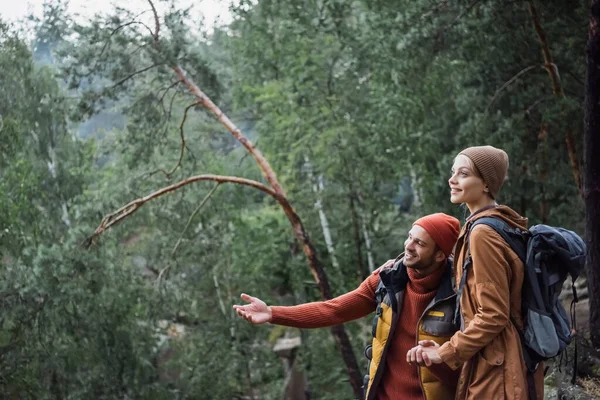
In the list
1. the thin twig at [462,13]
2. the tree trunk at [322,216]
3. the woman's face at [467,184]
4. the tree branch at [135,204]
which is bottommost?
the tree trunk at [322,216]

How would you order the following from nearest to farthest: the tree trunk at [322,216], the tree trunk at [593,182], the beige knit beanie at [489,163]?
1. the beige knit beanie at [489,163]
2. the tree trunk at [593,182]
3. the tree trunk at [322,216]

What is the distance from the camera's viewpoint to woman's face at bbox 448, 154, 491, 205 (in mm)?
2445

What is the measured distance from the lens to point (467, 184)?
8.04ft

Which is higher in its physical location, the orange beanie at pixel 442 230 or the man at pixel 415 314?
the orange beanie at pixel 442 230

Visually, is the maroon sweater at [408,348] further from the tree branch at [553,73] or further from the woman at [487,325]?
the tree branch at [553,73]

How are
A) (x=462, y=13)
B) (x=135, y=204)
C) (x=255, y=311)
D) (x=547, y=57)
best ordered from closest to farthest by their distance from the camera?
(x=255, y=311) < (x=462, y=13) < (x=547, y=57) < (x=135, y=204)

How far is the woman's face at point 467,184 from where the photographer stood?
2445mm

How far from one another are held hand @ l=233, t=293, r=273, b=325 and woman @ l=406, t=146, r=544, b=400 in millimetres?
645

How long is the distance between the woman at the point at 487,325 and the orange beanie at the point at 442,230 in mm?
95

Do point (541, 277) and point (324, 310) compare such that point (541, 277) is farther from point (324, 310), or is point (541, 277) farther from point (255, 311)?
point (255, 311)

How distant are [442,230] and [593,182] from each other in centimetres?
442

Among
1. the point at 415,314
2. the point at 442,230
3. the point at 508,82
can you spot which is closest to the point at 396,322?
the point at 415,314

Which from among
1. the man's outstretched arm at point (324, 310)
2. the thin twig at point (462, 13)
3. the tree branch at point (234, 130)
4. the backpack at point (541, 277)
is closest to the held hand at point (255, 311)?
the man's outstretched arm at point (324, 310)

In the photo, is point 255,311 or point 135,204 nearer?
point 255,311
